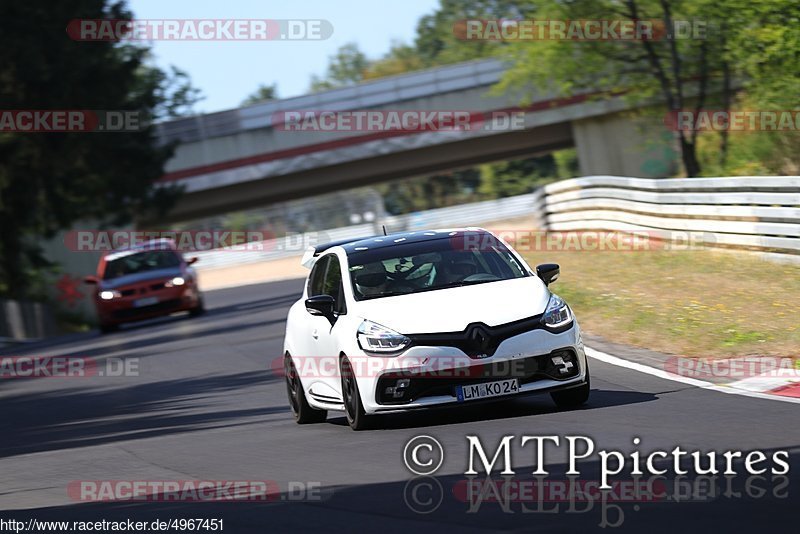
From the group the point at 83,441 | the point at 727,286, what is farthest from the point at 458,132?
the point at 83,441

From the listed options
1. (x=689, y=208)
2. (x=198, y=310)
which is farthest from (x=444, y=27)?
(x=689, y=208)

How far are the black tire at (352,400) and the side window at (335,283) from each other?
0.60 m

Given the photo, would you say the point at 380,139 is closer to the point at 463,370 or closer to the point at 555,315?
the point at 555,315

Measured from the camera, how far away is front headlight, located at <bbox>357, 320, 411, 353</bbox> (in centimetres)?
1052

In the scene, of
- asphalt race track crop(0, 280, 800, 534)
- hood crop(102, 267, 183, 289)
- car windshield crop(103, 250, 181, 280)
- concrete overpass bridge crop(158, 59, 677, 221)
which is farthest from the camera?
concrete overpass bridge crop(158, 59, 677, 221)

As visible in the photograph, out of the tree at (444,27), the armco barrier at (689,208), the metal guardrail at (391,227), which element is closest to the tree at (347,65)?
the tree at (444,27)

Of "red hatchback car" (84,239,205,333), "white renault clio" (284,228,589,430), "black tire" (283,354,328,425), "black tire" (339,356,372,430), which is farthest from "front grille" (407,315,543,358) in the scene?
"red hatchback car" (84,239,205,333)

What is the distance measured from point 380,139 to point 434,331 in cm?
4543

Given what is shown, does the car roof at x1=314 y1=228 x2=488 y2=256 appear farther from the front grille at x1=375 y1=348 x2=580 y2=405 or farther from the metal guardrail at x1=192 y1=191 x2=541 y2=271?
the metal guardrail at x1=192 y1=191 x2=541 y2=271

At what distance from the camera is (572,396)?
10883 millimetres

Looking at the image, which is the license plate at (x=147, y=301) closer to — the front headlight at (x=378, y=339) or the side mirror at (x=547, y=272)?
the side mirror at (x=547, y=272)

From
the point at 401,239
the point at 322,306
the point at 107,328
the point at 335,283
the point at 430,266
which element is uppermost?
the point at 401,239

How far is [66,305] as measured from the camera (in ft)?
A: 171

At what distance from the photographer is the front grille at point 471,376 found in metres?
10.4
